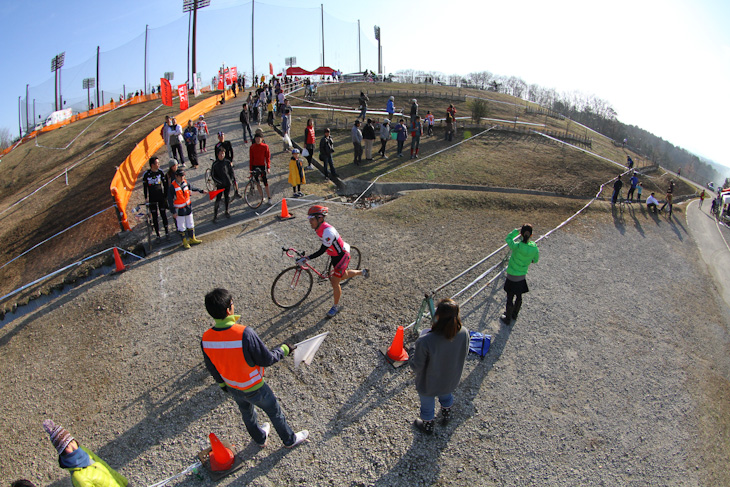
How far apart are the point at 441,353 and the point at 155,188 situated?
27.7 ft

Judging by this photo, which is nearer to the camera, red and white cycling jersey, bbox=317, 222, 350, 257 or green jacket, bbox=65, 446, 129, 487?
green jacket, bbox=65, 446, 129, 487

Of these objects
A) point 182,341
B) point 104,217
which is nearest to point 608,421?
point 182,341

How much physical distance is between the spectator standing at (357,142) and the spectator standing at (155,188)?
311 inches

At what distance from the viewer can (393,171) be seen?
51.6ft

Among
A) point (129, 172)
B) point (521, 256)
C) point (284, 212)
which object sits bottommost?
point (521, 256)

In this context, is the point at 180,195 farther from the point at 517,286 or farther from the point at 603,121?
the point at 603,121

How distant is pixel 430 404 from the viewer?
4688mm

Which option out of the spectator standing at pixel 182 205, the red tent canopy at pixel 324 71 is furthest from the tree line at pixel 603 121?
the spectator standing at pixel 182 205

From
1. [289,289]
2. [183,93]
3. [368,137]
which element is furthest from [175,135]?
[183,93]

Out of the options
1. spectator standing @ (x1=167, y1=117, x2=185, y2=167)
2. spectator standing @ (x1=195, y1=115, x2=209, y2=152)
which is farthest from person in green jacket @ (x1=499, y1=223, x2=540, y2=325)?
spectator standing @ (x1=195, y1=115, x2=209, y2=152)

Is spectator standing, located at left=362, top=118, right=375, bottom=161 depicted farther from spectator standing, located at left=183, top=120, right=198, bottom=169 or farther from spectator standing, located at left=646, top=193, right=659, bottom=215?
spectator standing, located at left=646, top=193, right=659, bottom=215

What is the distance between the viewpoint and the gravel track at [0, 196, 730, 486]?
4.74m

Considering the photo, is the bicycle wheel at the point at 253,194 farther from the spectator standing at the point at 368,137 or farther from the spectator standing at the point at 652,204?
the spectator standing at the point at 652,204

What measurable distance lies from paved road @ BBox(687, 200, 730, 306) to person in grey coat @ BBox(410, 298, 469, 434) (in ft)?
35.1
